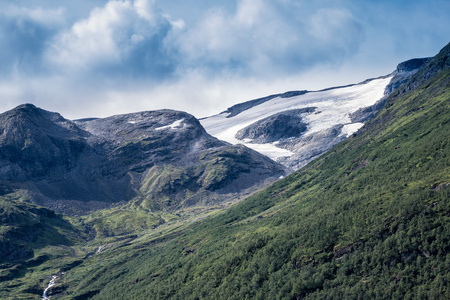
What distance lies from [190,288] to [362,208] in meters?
83.2

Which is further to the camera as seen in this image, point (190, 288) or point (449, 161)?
point (190, 288)

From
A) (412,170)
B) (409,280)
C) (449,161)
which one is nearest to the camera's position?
(409,280)

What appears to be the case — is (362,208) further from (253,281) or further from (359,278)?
(253,281)

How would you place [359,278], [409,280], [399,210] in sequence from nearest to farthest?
[409,280]
[359,278]
[399,210]

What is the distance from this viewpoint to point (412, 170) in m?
168

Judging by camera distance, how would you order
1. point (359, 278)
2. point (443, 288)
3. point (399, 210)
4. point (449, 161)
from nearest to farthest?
point (443, 288), point (359, 278), point (399, 210), point (449, 161)

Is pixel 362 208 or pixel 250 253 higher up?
pixel 362 208

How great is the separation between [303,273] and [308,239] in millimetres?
19625

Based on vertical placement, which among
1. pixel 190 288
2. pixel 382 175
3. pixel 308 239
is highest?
pixel 382 175

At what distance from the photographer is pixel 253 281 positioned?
514 feet

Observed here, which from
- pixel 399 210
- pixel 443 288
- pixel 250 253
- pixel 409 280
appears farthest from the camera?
pixel 250 253

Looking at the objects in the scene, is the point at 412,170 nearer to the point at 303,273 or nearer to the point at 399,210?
the point at 399,210

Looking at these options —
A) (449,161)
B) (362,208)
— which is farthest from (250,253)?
(449,161)

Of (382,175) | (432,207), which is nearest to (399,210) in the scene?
(432,207)
